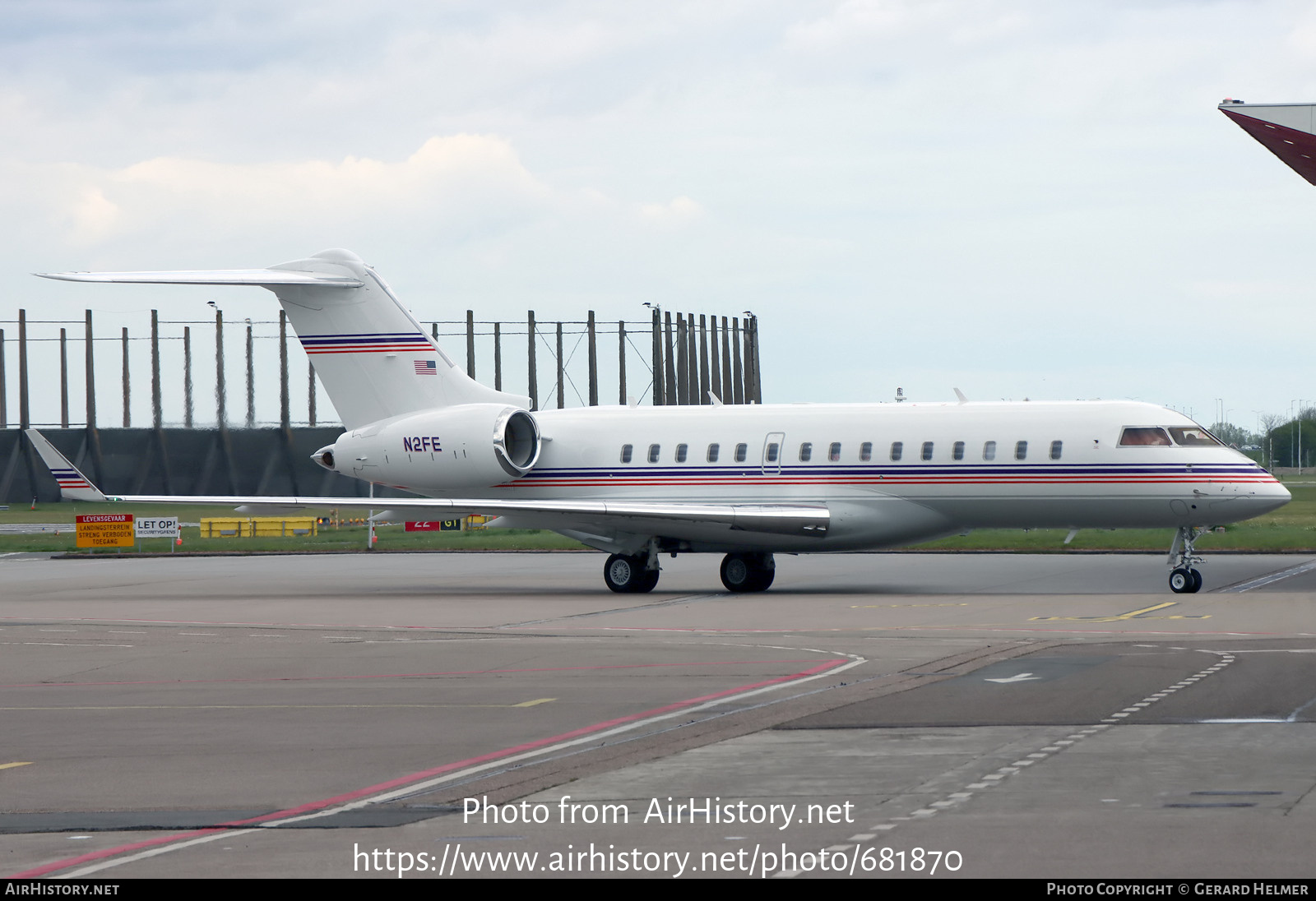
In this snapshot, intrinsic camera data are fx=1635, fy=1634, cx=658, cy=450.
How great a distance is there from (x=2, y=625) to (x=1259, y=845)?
2122 cm

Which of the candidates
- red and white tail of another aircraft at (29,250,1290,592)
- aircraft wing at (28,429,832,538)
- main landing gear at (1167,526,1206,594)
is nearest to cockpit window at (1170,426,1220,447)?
red and white tail of another aircraft at (29,250,1290,592)

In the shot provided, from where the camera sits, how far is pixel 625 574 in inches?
1246

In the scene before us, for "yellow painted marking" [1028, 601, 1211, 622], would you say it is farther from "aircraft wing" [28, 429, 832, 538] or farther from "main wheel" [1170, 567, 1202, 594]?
"aircraft wing" [28, 429, 832, 538]

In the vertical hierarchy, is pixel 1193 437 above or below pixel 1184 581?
above

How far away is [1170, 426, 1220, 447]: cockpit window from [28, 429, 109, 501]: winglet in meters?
19.4

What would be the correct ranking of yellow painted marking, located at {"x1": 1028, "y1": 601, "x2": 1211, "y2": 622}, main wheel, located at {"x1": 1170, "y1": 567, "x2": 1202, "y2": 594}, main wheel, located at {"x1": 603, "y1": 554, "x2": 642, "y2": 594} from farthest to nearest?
main wheel, located at {"x1": 603, "y1": 554, "x2": 642, "y2": 594} < main wheel, located at {"x1": 1170, "y1": 567, "x2": 1202, "y2": 594} < yellow painted marking, located at {"x1": 1028, "y1": 601, "x2": 1211, "y2": 622}

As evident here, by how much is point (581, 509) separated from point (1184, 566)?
35.6 ft

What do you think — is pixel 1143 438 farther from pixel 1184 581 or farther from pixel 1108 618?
pixel 1108 618

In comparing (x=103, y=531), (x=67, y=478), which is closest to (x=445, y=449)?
(x=67, y=478)

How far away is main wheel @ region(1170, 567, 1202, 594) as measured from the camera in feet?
93.4

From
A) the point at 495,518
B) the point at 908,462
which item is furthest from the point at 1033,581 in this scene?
the point at 495,518

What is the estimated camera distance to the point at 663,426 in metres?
33.0

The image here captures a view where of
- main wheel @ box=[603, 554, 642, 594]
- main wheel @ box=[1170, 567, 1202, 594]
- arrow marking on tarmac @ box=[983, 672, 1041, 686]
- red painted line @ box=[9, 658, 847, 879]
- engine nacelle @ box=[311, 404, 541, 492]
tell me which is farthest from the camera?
engine nacelle @ box=[311, 404, 541, 492]

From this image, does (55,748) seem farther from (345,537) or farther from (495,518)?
(345,537)
